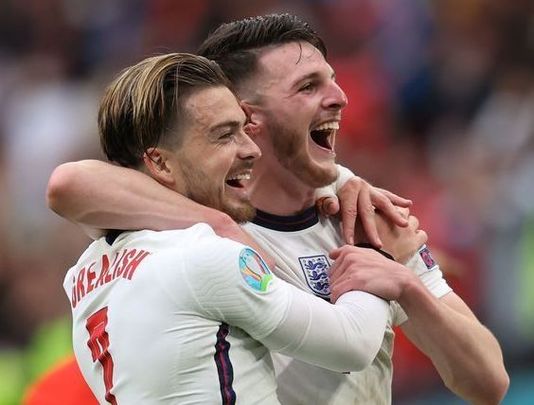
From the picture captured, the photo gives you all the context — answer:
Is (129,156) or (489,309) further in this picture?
(489,309)

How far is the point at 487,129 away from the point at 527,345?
135cm

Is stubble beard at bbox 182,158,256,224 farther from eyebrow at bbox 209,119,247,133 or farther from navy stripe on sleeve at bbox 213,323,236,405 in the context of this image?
navy stripe on sleeve at bbox 213,323,236,405

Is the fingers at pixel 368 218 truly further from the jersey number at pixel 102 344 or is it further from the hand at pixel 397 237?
the jersey number at pixel 102 344

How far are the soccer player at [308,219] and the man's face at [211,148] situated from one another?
0.70 feet

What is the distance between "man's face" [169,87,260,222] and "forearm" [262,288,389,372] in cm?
36

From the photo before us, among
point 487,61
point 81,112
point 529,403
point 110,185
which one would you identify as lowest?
point 529,403

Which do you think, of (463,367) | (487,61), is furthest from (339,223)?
(487,61)

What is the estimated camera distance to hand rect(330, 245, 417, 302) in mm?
2688

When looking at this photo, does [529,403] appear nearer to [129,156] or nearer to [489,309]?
[489,309]

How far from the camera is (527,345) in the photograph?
18.0 feet

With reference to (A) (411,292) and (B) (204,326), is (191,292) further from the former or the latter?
(A) (411,292)

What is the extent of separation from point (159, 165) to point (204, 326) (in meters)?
0.45

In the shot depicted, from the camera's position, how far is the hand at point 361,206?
304cm

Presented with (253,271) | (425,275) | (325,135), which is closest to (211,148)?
(253,271)
